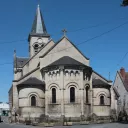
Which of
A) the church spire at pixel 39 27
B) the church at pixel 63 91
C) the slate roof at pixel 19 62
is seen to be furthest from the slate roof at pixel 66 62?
the church spire at pixel 39 27

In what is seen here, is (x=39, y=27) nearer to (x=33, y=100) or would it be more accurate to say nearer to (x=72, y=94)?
(x=33, y=100)

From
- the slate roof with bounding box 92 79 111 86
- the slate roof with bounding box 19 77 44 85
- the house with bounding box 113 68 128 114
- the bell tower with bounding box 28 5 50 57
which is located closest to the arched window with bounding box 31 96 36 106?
the slate roof with bounding box 19 77 44 85

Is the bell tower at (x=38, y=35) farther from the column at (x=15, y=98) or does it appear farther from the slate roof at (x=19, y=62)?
the column at (x=15, y=98)

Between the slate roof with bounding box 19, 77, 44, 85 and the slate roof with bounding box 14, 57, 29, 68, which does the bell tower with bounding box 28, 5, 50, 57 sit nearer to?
the slate roof with bounding box 14, 57, 29, 68

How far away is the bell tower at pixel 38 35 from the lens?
182 ft

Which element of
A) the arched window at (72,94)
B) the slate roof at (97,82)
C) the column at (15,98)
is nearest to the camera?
the arched window at (72,94)

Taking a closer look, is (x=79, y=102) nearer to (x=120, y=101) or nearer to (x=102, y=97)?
(x=102, y=97)

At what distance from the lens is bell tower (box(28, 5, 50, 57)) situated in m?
55.5

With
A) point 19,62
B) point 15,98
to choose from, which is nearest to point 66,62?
point 15,98

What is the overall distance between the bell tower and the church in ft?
51.7

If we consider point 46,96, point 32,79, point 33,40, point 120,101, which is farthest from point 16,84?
point 120,101

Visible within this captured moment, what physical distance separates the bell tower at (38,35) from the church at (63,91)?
1576 cm

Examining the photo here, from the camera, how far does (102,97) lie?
39938 mm

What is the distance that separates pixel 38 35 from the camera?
184 ft
